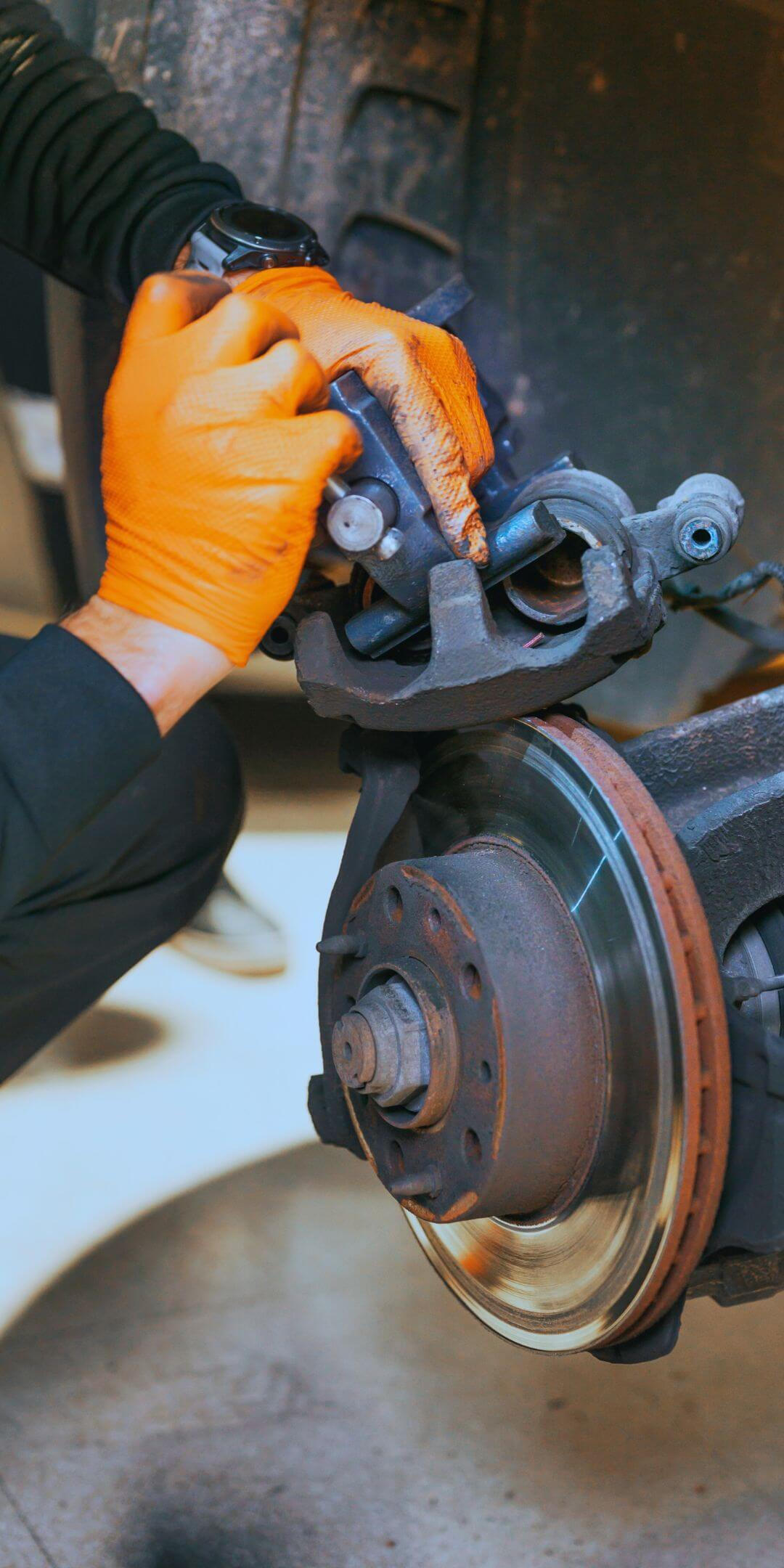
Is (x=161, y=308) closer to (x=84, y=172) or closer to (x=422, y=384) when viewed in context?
(x=422, y=384)

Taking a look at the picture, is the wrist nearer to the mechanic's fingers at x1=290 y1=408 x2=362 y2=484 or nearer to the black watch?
the mechanic's fingers at x1=290 y1=408 x2=362 y2=484

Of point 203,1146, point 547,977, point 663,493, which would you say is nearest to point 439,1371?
point 203,1146

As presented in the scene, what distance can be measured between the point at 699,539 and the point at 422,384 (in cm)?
22

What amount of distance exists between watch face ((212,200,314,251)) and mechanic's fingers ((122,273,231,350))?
200 millimetres

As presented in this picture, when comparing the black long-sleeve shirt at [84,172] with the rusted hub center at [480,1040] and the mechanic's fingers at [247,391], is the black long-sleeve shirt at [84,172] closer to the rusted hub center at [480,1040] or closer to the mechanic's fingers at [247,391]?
the mechanic's fingers at [247,391]

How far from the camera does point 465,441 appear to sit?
927mm

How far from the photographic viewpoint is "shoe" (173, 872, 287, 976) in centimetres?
177

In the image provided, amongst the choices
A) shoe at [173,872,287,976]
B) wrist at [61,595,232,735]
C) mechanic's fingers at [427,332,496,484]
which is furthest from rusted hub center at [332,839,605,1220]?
shoe at [173,872,287,976]

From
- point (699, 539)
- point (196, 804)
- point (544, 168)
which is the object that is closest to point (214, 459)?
point (699, 539)

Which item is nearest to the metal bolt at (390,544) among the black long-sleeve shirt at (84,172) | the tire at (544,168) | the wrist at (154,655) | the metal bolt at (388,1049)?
the wrist at (154,655)

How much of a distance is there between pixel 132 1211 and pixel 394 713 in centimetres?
72

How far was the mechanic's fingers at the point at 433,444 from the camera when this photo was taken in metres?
0.87

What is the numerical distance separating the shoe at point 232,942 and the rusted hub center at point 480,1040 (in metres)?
0.91

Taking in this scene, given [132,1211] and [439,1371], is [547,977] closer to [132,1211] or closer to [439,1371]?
[439,1371]
